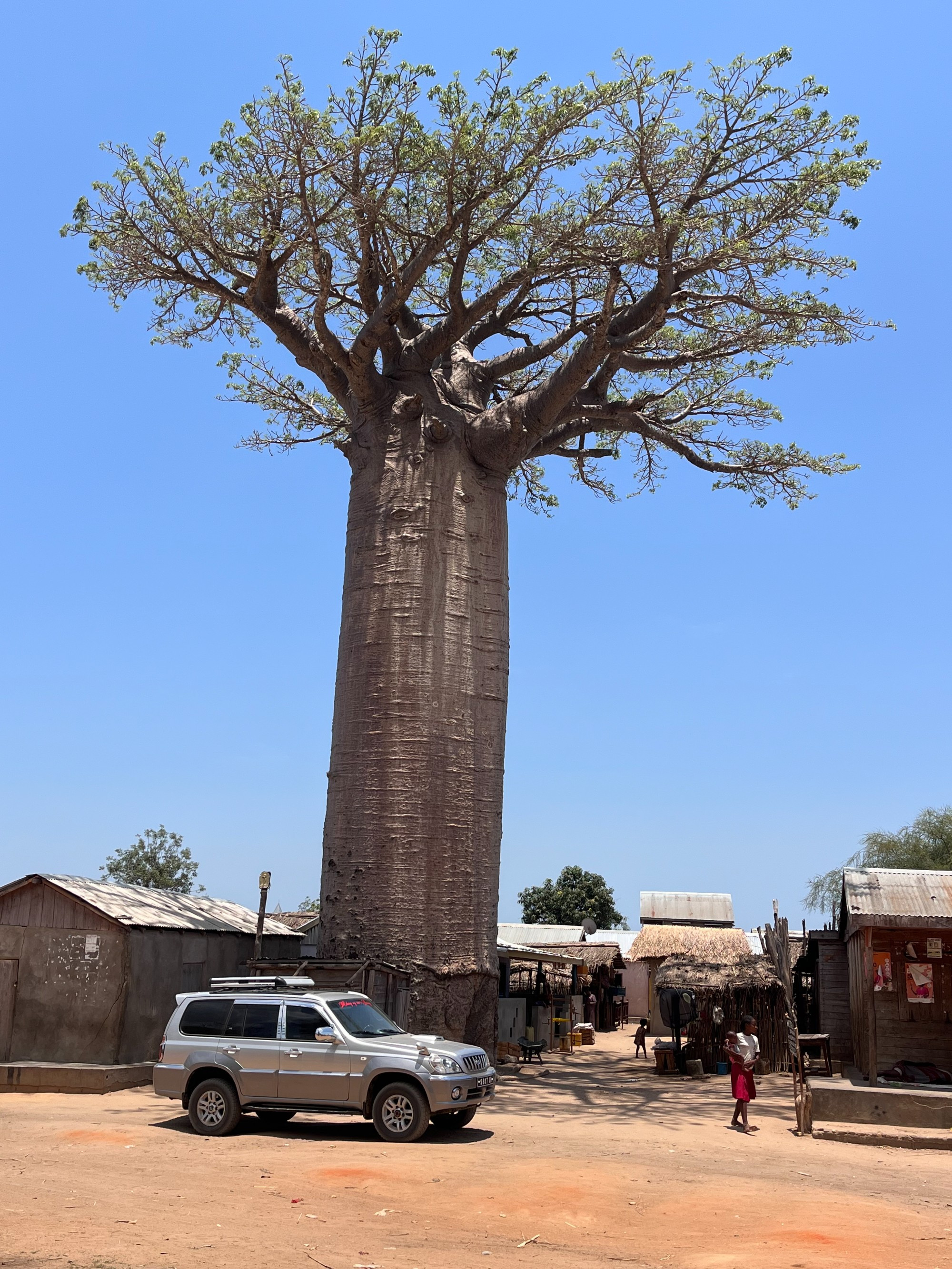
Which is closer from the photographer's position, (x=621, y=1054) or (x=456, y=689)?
(x=456, y=689)

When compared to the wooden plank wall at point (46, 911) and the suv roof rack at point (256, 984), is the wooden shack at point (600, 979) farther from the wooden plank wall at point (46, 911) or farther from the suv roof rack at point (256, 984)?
the suv roof rack at point (256, 984)

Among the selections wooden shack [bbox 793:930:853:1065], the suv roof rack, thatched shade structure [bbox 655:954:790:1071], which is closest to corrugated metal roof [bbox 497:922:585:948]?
wooden shack [bbox 793:930:853:1065]

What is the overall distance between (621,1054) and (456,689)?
1161cm

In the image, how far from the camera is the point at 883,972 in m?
14.0

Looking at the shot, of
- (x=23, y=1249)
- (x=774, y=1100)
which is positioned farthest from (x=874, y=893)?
(x=23, y=1249)

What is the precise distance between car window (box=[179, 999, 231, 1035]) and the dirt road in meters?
0.84

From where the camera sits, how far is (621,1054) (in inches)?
854

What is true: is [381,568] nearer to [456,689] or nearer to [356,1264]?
[456,689]

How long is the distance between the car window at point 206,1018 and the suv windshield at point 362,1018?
0.96 meters

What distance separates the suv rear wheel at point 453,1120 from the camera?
32.0ft

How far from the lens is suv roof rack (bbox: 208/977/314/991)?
10.5 meters

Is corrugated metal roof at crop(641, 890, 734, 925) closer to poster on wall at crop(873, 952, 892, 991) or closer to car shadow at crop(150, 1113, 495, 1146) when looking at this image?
poster on wall at crop(873, 952, 892, 991)

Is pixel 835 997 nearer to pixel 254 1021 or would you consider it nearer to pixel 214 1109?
pixel 254 1021

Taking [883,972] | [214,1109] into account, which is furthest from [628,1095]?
[214,1109]
